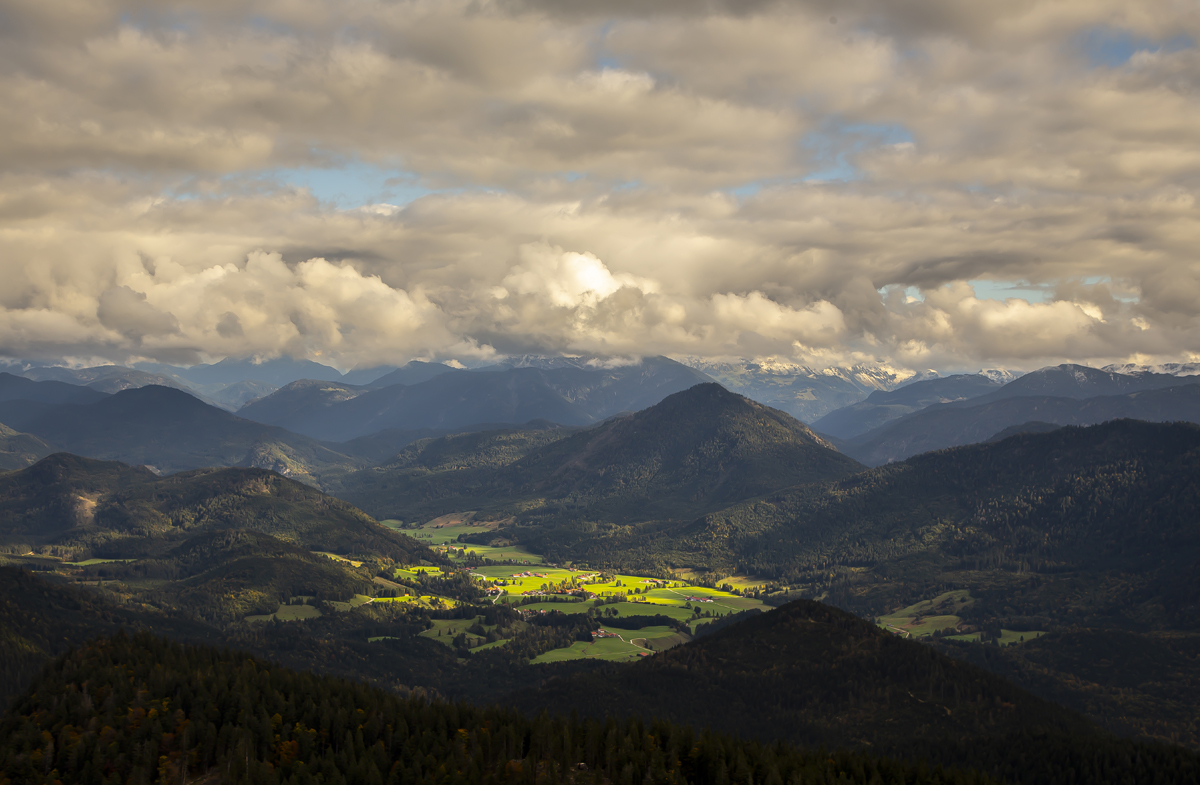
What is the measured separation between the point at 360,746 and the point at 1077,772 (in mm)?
152925

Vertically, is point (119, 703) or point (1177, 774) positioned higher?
point (119, 703)

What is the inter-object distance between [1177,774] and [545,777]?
5235 inches

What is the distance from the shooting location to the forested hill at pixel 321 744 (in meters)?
152

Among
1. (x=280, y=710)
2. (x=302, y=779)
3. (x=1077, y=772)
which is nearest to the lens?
(x=302, y=779)

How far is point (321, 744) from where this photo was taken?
168750mm

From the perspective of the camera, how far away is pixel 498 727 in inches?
7082

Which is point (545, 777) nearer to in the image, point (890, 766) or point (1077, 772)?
point (890, 766)

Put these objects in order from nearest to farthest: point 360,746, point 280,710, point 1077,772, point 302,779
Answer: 1. point 302,779
2. point 360,746
3. point 280,710
4. point 1077,772

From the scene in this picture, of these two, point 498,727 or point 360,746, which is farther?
point 498,727

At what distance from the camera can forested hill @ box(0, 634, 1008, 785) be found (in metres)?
152

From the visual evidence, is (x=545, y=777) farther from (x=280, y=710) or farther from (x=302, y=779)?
(x=280, y=710)

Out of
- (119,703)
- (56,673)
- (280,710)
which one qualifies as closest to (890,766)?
(280,710)

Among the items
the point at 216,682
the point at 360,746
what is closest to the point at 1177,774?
the point at 360,746

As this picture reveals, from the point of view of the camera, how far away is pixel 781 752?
601ft
